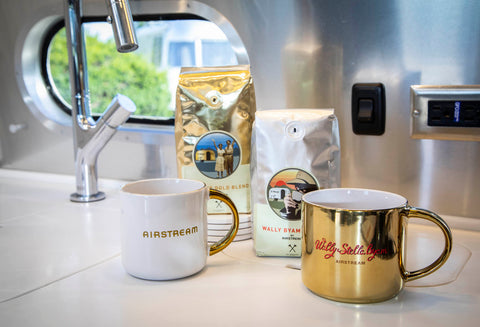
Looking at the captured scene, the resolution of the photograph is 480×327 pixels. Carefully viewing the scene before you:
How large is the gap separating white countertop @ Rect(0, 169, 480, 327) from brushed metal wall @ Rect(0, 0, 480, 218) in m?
0.09

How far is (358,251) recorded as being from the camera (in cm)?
50

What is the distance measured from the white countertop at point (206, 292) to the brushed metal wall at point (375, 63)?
3.7 inches

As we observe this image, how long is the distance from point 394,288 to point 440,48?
44cm

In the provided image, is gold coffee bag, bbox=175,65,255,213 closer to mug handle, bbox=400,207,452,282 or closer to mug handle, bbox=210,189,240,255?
mug handle, bbox=210,189,240,255

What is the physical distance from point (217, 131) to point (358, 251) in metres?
0.31

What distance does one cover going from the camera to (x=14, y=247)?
2.48 feet

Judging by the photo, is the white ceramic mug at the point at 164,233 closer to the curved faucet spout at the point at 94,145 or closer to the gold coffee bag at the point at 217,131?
the gold coffee bag at the point at 217,131

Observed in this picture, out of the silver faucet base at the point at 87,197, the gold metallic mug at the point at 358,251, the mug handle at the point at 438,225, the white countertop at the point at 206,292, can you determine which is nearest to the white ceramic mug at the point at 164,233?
the white countertop at the point at 206,292

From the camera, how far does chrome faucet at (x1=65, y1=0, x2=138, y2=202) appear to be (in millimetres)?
960

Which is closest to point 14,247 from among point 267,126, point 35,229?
point 35,229

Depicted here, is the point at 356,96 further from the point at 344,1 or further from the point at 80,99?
the point at 80,99

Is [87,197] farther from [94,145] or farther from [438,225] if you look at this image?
[438,225]

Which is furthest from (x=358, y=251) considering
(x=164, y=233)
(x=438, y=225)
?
(x=164, y=233)

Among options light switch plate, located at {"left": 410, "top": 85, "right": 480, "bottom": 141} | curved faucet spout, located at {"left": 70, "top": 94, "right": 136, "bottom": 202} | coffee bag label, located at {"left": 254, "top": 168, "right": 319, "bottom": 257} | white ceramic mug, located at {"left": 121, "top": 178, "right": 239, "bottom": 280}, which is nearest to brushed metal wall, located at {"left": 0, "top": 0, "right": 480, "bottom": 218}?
light switch plate, located at {"left": 410, "top": 85, "right": 480, "bottom": 141}
